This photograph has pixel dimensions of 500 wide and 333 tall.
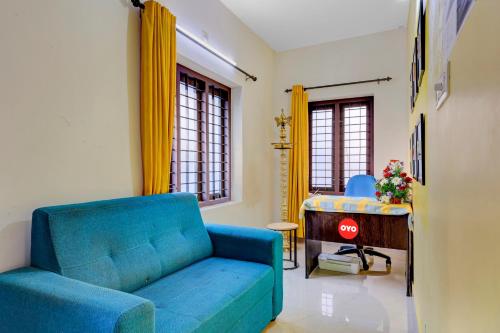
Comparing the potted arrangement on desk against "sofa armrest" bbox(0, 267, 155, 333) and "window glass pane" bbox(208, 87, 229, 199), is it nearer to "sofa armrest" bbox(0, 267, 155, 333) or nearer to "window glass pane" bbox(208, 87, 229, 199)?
"window glass pane" bbox(208, 87, 229, 199)

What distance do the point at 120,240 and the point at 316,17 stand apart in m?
3.49

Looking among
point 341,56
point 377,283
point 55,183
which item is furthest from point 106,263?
point 341,56

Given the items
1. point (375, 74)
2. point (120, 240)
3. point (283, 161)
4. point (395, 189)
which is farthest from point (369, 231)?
point (375, 74)

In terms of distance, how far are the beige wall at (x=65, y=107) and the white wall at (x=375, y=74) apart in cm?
239

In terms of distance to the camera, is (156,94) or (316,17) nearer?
(156,94)

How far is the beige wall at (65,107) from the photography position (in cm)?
158

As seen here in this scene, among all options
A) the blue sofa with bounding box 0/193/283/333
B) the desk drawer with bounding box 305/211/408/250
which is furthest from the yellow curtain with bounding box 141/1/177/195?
the desk drawer with bounding box 305/211/408/250

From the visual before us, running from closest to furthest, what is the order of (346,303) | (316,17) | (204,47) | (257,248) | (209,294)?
(209,294)
(257,248)
(346,303)
(204,47)
(316,17)

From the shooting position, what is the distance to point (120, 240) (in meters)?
1.79

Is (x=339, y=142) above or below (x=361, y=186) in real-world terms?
above

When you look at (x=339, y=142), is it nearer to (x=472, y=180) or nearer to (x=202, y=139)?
(x=202, y=139)

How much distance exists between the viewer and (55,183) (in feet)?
5.86

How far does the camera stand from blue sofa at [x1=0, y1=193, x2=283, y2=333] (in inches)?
46.1

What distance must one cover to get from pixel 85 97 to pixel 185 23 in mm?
1409
